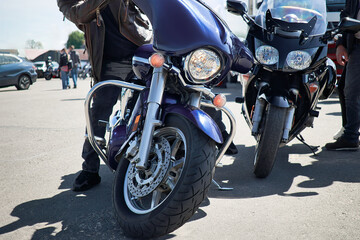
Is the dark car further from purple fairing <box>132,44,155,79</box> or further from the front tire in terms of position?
purple fairing <box>132,44,155,79</box>

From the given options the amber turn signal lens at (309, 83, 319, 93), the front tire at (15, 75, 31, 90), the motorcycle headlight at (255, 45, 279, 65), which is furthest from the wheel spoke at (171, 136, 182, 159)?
the front tire at (15, 75, 31, 90)

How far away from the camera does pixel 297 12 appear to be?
3.64 metres

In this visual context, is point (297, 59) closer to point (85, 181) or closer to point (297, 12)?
point (297, 12)

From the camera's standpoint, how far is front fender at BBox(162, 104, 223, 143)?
2.15 meters

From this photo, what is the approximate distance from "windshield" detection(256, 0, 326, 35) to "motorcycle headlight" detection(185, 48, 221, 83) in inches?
62.3

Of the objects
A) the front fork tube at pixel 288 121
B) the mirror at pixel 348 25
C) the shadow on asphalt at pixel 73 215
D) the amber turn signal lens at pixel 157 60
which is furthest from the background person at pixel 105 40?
the mirror at pixel 348 25

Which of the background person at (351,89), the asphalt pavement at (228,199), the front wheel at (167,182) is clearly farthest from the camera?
the background person at (351,89)

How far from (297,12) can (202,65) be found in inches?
70.5

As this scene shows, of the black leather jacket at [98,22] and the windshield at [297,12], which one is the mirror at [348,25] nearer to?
the windshield at [297,12]

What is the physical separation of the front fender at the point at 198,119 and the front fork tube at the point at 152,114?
0.08 meters

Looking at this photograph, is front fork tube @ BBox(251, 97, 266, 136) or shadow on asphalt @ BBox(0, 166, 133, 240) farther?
front fork tube @ BBox(251, 97, 266, 136)

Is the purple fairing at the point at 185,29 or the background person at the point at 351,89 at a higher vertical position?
the purple fairing at the point at 185,29

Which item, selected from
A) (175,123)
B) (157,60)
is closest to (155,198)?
(175,123)

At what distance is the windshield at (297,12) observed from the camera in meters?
3.60
